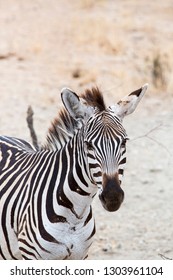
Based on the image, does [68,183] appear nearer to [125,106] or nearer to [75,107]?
[75,107]

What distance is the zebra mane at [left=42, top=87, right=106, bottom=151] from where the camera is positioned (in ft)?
22.1

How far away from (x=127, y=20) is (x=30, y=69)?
350 centimetres

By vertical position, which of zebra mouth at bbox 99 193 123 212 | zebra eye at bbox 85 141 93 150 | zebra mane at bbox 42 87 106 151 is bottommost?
zebra mouth at bbox 99 193 123 212

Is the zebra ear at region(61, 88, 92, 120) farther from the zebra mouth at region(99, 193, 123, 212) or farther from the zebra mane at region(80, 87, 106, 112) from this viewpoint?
the zebra mouth at region(99, 193, 123, 212)

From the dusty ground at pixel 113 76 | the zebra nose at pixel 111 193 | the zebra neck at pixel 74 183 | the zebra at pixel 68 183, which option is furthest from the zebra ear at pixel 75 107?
the dusty ground at pixel 113 76

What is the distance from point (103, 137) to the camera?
649 centimetres

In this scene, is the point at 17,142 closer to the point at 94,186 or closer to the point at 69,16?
the point at 94,186

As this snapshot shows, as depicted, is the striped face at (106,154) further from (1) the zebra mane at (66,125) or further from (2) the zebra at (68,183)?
(1) the zebra mane at (66,125)

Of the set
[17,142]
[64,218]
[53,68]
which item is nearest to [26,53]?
[53,68]

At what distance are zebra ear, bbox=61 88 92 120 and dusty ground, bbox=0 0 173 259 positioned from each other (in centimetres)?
94

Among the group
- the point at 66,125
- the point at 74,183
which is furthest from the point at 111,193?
the point at 66,125

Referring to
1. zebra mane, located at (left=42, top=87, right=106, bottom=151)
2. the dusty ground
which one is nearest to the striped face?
zebra mane, located at (left=42, top=87, right=106, bottom=151)

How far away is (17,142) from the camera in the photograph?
8016 millimetres
